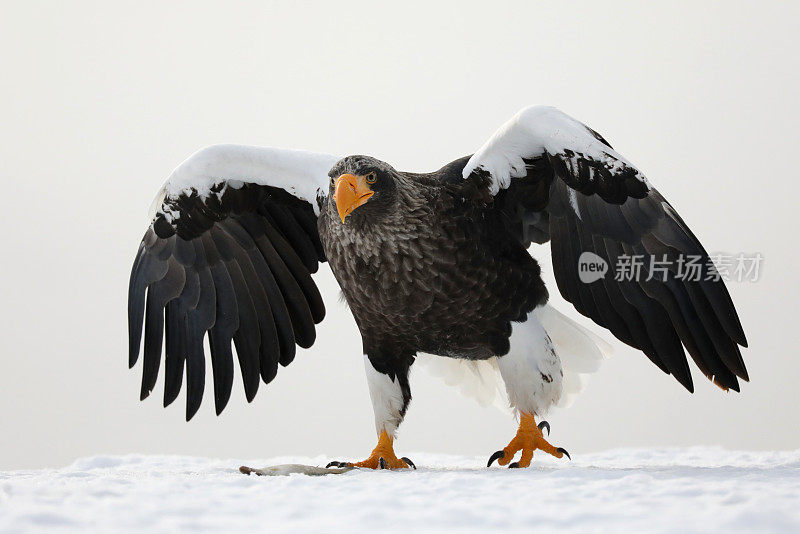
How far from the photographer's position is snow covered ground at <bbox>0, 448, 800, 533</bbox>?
189 cm

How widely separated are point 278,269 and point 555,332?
5.59ft

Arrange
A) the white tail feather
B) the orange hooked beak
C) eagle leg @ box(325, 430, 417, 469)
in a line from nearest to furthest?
the orange hooked beak
eagle leg @ box(325, 430, 417, 469)
the white tail feather

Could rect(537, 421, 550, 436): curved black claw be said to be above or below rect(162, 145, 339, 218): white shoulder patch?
below

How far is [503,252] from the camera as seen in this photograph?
12.6 feet

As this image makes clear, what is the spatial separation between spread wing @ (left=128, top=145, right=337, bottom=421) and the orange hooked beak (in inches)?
33.0

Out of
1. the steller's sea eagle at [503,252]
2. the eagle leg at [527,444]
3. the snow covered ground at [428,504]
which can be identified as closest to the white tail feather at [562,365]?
the steller's sea eagle at [503,252]

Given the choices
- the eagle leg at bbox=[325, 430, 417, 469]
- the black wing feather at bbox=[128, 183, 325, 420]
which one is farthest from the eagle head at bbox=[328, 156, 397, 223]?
the eagle leg at bbox=[325, 430, 417, 469]

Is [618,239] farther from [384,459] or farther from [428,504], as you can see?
[428,504]

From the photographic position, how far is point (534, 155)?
3758 mm

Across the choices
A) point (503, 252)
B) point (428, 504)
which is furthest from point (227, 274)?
point (428, 504)

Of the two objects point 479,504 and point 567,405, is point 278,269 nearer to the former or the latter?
point 567,405

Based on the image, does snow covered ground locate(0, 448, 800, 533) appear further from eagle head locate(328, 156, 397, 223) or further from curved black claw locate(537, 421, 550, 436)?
eagle head locate(328, 156, 397, 223)

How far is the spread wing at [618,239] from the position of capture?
3623mm

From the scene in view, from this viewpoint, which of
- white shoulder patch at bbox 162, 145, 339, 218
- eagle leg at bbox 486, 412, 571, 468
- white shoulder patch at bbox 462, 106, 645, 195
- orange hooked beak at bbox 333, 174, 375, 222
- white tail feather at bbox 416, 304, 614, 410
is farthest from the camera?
white tail feather at bbox 416, 304, 614, 410
